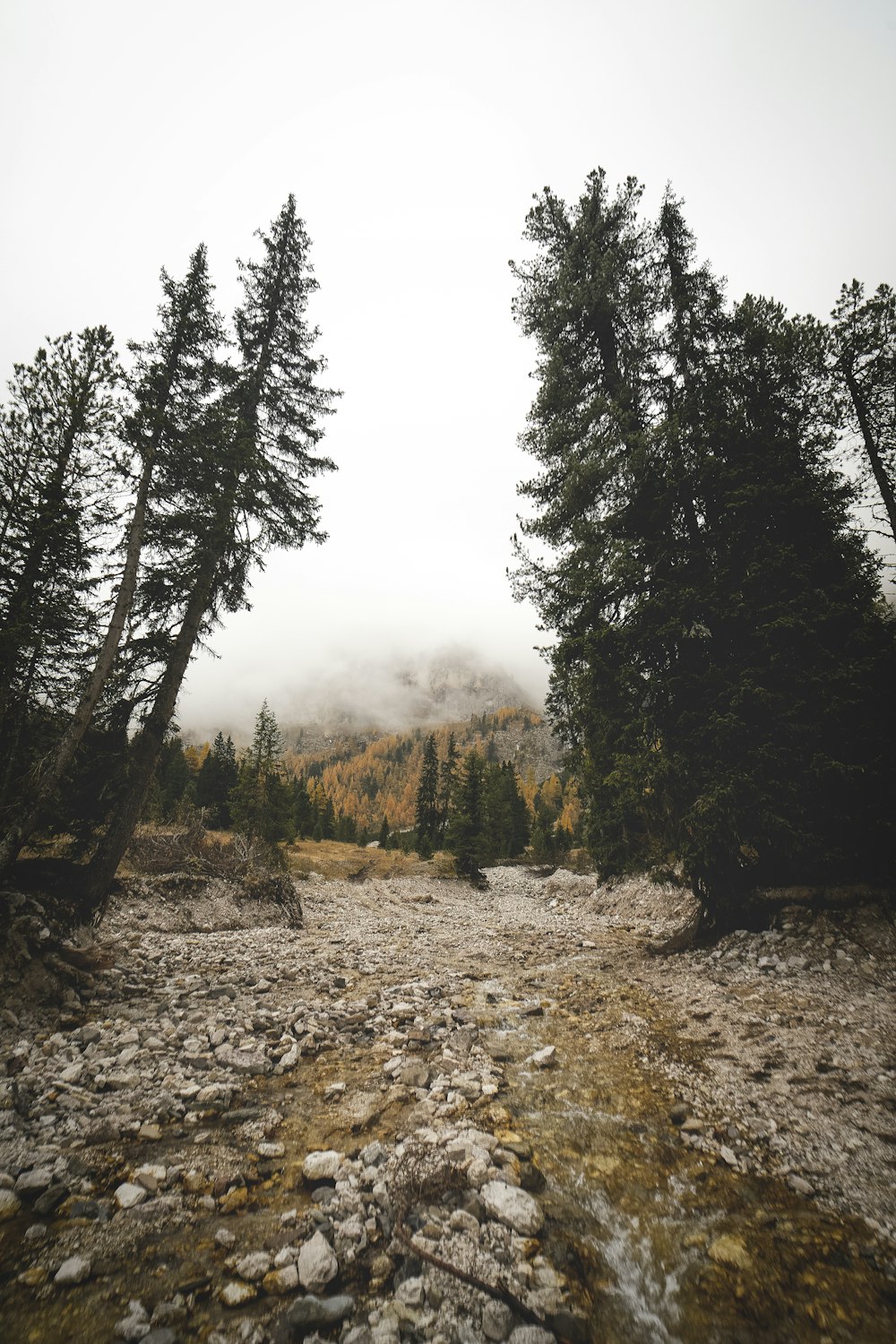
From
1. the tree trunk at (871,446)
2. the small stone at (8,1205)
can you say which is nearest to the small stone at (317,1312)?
the small stone at (8,1205)

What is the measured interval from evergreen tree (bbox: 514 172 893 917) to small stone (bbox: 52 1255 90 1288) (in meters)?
8.91

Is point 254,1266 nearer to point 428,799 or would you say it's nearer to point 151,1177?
point 151,1177

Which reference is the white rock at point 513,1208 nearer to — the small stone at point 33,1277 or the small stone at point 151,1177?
the small stone at point 151,1177

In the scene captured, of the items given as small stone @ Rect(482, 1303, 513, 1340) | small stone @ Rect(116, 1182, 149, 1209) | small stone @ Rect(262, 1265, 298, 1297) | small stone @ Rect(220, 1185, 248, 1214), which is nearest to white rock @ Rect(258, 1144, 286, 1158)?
small stone @ Rect(220, 1185, 248, 1214)

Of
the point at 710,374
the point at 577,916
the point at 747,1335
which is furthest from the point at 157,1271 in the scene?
the point at 577,916

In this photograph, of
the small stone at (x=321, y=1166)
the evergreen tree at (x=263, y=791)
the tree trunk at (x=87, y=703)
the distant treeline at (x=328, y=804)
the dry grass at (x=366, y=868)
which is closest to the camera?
the small stone at (x=321, y=1166)

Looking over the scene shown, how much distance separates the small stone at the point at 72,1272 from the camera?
8.64 ft

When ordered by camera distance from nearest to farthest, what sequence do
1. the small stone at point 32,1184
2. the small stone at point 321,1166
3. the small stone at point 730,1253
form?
the small stone at point 730,1253 < the small stone at point 32,1184 < the small stone at point 321,1166

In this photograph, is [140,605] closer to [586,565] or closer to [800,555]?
[586,565]

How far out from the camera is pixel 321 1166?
377 centimetres

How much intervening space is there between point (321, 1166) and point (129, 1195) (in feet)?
4.32

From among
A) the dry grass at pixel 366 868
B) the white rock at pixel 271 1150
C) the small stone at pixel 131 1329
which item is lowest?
the dry grass at pixel 366 868

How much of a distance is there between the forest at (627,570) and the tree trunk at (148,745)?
2.1 inches

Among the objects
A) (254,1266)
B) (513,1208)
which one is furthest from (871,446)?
(254,1266)
